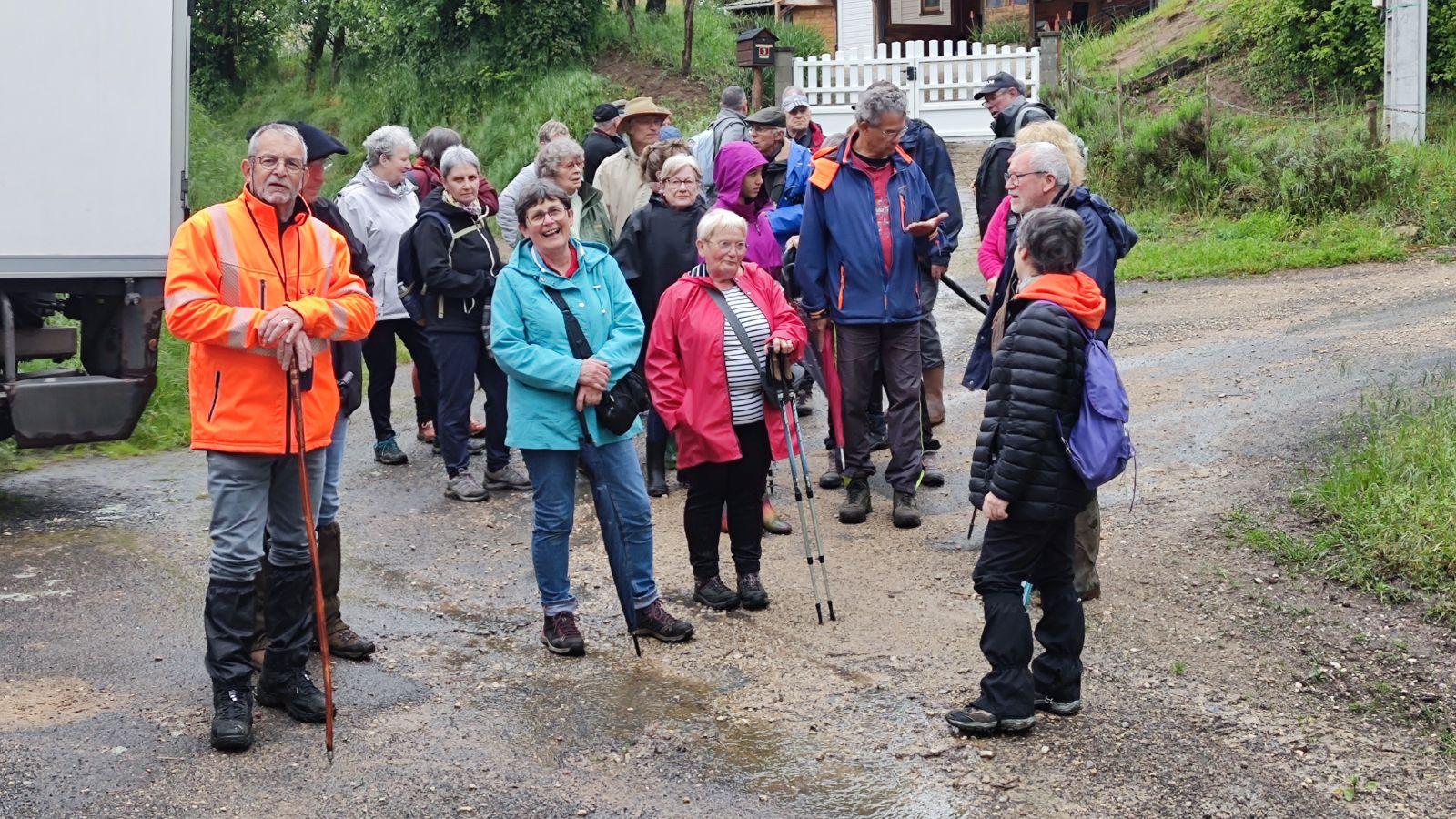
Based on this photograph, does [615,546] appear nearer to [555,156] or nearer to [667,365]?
[667,365]

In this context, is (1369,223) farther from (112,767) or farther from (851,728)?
(112,767)

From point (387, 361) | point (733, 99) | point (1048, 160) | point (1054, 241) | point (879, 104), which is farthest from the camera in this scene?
point (733, 99)

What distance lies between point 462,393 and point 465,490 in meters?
0.53

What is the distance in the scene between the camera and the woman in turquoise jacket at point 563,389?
5.34 meters

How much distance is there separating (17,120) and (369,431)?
11.4 ft

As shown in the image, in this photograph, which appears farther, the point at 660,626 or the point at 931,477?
the point at 931,477

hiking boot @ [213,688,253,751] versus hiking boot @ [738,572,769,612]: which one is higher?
hiking boot @ [738,572,769,612]

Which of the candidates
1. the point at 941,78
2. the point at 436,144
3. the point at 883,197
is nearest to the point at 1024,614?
the point at 883,197

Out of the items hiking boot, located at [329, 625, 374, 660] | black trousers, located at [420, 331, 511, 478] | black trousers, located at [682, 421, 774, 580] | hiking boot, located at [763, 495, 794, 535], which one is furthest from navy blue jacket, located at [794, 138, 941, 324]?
hiking boot, located at [329, 625, 374, 660]

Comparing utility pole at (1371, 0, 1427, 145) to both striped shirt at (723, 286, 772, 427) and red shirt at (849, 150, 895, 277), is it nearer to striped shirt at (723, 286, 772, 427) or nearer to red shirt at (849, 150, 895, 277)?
red shirt at (849, 150, 895, 277)

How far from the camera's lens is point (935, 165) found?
25.0ft

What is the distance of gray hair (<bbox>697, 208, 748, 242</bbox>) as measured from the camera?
19.3 ft

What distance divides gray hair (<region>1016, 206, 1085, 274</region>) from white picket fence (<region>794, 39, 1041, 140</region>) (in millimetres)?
15323

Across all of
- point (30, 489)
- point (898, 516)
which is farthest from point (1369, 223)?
point (30, 489)
